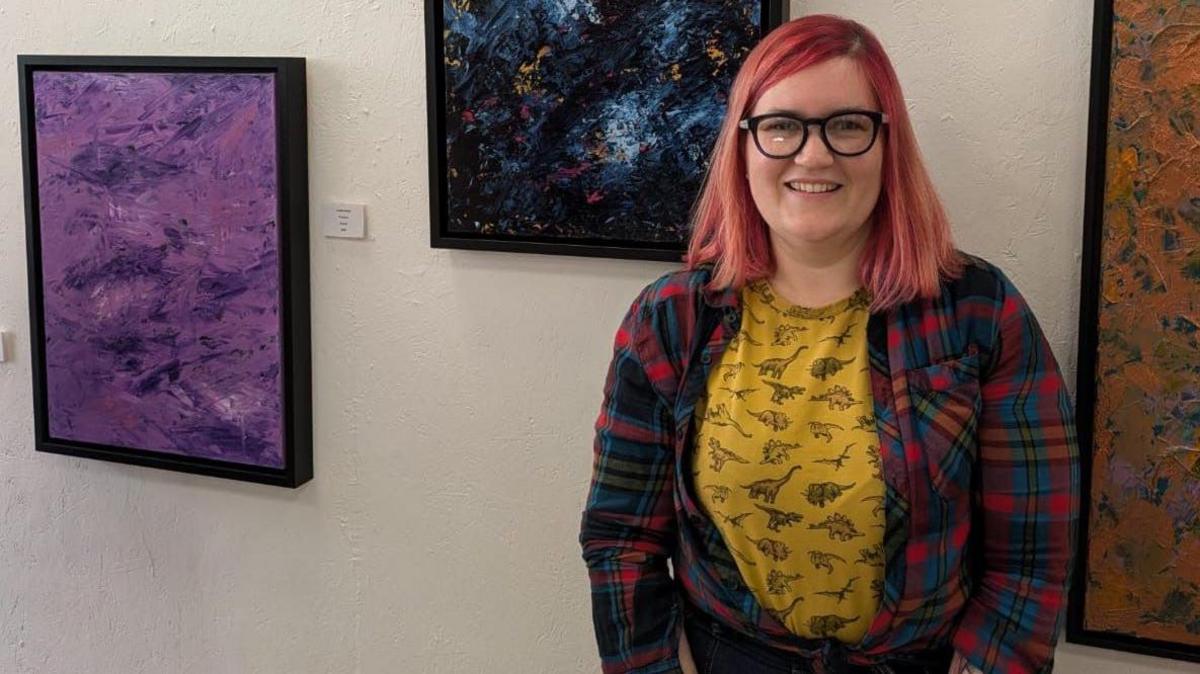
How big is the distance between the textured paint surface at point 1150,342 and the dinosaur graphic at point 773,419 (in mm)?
511

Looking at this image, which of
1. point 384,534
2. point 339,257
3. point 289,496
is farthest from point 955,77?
point 289,496

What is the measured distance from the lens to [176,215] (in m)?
2.24

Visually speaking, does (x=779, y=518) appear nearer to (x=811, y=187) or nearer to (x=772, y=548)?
(x=772, y=548)

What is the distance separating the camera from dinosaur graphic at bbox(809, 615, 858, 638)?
4.75 ft

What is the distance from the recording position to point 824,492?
1425mm

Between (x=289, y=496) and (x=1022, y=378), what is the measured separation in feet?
4.58

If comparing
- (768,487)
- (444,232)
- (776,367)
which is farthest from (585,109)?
(768,487)

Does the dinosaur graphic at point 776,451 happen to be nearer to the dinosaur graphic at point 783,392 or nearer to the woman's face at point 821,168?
the dinosaur graphic at point 783,392

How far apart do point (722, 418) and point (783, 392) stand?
0.27 ft

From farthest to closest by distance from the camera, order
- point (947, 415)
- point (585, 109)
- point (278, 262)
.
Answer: point (278, 262), point (585, 109), point (947, 415)

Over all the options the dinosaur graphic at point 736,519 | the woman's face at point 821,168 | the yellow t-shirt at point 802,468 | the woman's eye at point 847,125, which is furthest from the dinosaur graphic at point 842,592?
the woman's eye at point 847,125

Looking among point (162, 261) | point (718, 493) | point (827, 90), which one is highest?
point (827, 90)

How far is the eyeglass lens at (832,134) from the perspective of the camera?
4.71ft

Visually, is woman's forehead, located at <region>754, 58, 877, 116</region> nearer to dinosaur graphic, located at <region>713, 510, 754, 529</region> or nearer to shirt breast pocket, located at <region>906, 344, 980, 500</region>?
shirt breast pocket, located at <region>906, 344, 980, 500</region>
